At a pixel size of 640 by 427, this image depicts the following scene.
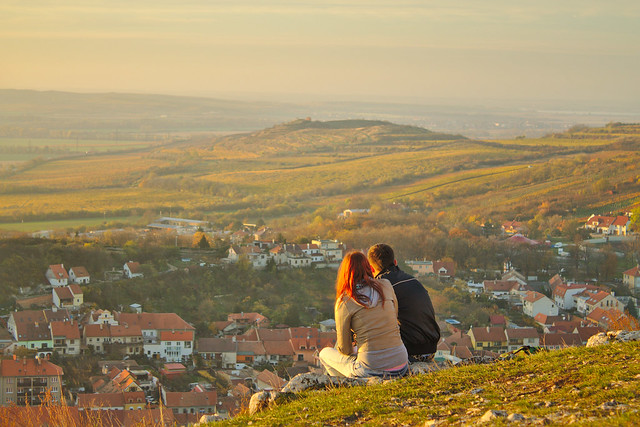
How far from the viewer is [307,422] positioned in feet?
16.7

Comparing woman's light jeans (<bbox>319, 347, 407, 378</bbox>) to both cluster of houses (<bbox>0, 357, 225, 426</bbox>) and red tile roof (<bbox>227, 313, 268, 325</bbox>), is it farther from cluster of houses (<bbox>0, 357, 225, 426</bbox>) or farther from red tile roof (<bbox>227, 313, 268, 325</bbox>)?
red tile roof (<bbox>227, 313, 268, 325</bbox>)

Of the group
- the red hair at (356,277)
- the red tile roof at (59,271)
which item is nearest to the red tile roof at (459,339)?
the red tile roof at (59,271)

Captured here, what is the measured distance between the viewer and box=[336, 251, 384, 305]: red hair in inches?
229

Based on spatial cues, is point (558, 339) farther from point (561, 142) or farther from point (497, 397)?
point (561, 142)

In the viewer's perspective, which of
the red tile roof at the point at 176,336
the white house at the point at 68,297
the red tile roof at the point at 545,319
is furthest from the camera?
the red tile roof at the point at 545,319

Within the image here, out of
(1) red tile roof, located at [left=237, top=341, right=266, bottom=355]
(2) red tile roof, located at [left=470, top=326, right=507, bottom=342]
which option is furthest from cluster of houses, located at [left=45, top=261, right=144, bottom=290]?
(2) red tile roof, located at [left=470, top=326, right=507, bottom=342]

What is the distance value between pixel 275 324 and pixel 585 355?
16438 millimetres

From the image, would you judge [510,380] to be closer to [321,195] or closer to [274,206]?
[274,206]

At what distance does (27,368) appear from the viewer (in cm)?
1556

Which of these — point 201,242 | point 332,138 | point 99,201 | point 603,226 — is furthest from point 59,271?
point 332,138

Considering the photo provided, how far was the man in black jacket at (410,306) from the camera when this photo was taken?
6.44 metres

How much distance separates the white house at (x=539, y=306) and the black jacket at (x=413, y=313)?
59.9 ft

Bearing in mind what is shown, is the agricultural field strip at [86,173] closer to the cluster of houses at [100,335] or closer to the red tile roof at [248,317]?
the red tile roof at [248,317]

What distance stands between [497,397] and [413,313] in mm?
1525
